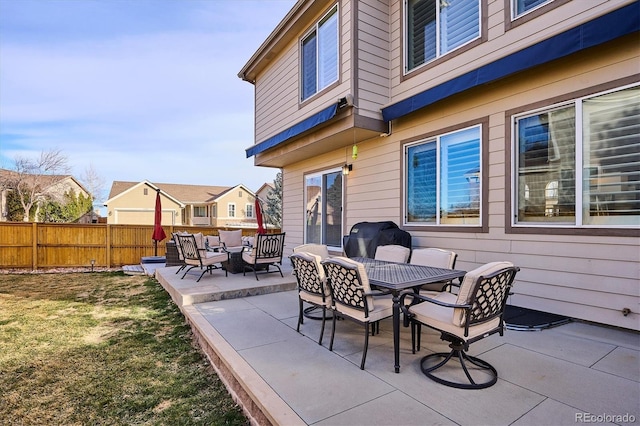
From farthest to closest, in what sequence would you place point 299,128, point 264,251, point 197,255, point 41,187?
point 41,187, point 299,128, point 264,251, point 197,255

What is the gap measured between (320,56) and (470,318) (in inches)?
240

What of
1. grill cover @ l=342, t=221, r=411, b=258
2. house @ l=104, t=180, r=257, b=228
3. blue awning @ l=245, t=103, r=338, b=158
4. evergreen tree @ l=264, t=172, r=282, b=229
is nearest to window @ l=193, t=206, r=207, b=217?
house @ l=104, t=180, r=257, b=228

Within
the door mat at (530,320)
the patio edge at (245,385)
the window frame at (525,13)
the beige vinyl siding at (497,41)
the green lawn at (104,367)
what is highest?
the window frame at (525,13)

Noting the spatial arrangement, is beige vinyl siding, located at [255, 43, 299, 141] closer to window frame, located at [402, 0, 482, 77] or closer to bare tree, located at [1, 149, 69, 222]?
window frame, located at [402, 0, 482, 77]

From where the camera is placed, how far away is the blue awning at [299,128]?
18.7 feet

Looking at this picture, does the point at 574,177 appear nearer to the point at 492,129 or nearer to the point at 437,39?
the point at 492,129

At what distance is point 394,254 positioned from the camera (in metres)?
4.43

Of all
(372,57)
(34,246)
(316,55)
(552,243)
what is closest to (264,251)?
(372,57)

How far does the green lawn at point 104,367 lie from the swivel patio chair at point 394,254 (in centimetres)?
260

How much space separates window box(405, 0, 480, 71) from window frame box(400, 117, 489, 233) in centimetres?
128

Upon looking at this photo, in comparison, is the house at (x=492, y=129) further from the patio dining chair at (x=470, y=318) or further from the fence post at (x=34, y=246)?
the fence post at (x=34, y=246)

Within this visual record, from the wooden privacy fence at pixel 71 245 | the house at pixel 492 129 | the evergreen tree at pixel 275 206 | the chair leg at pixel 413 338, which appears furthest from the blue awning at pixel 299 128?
the evergreen tree at pixel 275 206

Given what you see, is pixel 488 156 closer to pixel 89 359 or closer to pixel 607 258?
pixel 607 258

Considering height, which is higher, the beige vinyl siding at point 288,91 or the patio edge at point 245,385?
the beige vinyl siding at point 288,91
